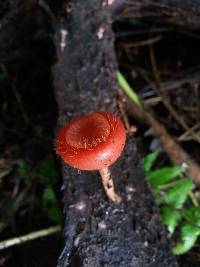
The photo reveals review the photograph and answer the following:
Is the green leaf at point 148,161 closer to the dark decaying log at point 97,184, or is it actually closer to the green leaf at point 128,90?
the dark decaying log at point 97,184

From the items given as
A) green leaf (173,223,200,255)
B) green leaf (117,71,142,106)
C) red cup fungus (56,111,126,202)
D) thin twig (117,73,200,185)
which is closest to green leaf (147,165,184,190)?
thin twig (117,73,200,185)

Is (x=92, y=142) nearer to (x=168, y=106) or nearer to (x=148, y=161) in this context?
(x=148, y=161)

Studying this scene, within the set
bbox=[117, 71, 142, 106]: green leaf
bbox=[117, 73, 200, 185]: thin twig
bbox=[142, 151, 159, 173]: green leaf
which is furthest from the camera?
bbox=[117, 71, 142, 106]: green leaf

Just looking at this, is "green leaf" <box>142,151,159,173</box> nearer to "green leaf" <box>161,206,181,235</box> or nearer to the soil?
the soil

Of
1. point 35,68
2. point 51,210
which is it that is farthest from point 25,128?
point 51,210

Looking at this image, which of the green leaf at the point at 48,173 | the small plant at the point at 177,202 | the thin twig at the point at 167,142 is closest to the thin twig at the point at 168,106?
the thin twig at the point at 167,142

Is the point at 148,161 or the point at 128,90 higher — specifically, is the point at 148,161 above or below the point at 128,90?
below

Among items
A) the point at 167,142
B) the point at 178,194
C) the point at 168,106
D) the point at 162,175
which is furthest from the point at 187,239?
the point at 168,106
